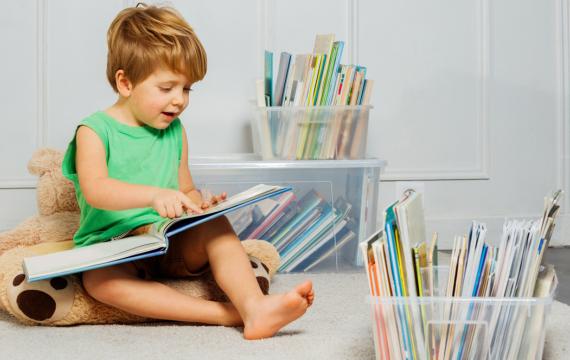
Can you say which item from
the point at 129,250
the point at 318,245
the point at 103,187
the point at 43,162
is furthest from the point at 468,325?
the point at 43,162

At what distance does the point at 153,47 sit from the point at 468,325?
0.73 meters

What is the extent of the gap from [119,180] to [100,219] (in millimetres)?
90

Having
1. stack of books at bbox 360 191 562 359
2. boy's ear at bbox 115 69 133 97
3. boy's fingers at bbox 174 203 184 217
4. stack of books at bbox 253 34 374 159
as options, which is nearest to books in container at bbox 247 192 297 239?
stack of books at bbox 253 34 374 159

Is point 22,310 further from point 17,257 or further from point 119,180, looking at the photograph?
point 119,180

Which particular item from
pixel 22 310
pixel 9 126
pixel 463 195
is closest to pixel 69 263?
pixel 22 310

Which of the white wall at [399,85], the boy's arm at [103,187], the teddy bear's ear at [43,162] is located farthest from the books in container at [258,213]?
the boy's arm at [103,187]

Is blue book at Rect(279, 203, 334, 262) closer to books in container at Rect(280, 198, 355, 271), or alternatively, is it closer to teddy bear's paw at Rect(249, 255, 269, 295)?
books in container at Rect(280, 198, 355, 271)

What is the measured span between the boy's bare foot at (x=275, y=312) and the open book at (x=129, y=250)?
0.15 metres

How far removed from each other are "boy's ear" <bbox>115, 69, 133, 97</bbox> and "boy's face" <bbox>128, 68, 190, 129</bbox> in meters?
0.01

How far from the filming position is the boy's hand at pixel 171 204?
1130mm

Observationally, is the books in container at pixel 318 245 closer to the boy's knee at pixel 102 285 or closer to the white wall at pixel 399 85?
the white wall at pixel 399 85

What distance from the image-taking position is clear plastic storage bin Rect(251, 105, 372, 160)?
6.13ft

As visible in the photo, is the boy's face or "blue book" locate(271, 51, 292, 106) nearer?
the boy's face

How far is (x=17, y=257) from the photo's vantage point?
1363 mm
